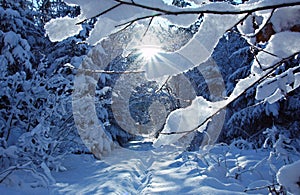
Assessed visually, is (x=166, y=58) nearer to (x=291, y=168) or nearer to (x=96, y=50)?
(x=291, y=168)

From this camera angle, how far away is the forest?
112cm

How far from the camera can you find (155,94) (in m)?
3.40

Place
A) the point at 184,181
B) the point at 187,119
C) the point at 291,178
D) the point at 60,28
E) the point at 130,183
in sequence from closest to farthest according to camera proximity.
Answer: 1. the point at 291,178
2. the point at 60,28
3. the point at 187,119
4. the point at 184,181
5. the point at 130,183

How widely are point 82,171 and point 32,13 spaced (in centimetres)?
526

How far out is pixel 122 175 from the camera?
6.38m

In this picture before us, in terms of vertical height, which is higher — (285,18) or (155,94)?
(285,18)

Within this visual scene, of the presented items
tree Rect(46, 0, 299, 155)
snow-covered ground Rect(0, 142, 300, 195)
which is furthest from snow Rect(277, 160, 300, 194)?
snow-covered ground Rect(0, 142, 300, 195)

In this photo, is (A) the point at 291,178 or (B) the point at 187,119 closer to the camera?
(A) the point at 291,178

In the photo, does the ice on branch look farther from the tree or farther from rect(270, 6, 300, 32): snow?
rect(270, 6, 300, 32): snow

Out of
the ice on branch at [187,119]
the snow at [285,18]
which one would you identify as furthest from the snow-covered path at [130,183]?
the snow at [285,18]

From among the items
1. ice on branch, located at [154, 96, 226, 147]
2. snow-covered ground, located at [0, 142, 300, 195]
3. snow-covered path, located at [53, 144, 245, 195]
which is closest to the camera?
ice on branch, located at [154, 96, 226, 147]

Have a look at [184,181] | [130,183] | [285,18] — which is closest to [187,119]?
[285,18]

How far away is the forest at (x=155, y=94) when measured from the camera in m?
1.12

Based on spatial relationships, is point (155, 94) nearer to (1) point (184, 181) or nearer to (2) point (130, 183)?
(1) point (184, 181)
